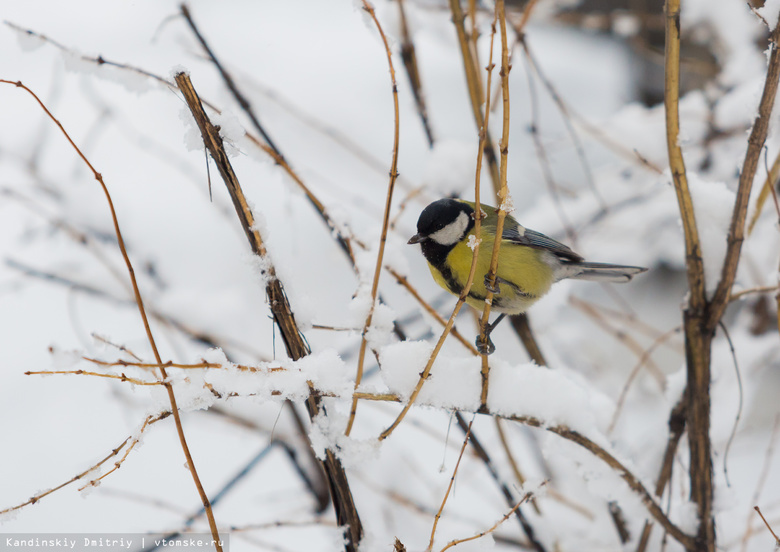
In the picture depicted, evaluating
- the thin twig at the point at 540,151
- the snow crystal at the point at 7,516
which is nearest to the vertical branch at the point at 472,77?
the thin twig at the point at 540,151

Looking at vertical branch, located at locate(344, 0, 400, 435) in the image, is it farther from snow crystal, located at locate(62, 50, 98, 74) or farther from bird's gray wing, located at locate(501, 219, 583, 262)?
bird's gray wing, located at locate(501, 219, 583, 262)

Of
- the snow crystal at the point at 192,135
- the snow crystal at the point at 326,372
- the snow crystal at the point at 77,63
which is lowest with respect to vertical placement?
the snow crystal at the point at 326,372

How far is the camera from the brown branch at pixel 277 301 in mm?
874

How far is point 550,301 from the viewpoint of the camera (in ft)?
6.38

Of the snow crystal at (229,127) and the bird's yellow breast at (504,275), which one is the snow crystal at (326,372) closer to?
the snow crystal at (229,127)

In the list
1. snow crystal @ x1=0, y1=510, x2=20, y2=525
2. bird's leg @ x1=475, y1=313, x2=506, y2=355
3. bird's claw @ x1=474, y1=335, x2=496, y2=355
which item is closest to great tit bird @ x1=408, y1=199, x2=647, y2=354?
bird's leg @ x1=475, y1=313, x2=506, y2=355

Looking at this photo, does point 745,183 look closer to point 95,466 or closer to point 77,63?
point 95,466

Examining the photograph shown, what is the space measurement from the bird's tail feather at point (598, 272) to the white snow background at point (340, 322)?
8 centimetres

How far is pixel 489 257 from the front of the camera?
1.67 metres

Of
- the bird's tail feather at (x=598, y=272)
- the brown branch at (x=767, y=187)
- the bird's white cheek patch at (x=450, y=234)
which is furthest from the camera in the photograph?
the bird's tail feather at (x=598, y=272)

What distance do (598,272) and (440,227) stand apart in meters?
0.65

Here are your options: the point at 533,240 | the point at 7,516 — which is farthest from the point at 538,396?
the point at 7,516

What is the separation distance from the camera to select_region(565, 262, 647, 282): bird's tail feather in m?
1.88

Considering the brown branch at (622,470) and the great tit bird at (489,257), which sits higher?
the great tit bird at (489,257)
